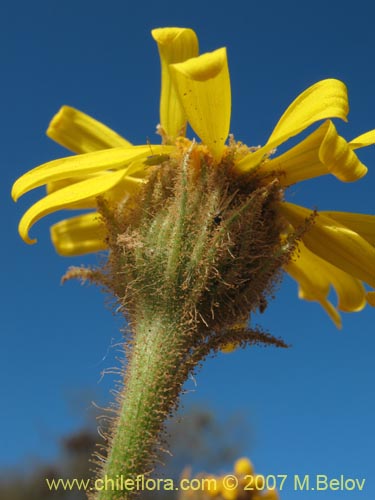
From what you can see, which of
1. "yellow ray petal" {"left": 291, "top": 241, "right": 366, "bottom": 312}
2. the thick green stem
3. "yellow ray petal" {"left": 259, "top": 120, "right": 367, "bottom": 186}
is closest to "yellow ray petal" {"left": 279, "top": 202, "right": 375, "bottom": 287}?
"yellow ray petal" {"left": 259, "top": 120, "right": 367, "bottom": 186}

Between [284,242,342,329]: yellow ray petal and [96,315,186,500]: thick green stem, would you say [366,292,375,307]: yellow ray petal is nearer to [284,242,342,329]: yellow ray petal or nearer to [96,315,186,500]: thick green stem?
[284,242,342,329]: yellow ray petal

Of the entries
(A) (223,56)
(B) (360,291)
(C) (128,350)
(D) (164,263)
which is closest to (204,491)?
(B) (360,291)

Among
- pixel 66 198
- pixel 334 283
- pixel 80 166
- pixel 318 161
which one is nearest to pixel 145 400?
pixel 66 198

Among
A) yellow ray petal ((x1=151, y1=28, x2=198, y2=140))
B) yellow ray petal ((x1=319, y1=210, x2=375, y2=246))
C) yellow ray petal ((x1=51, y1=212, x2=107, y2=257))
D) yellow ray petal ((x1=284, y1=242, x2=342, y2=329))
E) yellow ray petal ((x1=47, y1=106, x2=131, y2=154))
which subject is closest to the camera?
yellow ray petal ((x1=151, y1=28, x2=198, y2=140))

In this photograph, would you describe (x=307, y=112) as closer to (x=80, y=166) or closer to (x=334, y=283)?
(x=80, y=166)

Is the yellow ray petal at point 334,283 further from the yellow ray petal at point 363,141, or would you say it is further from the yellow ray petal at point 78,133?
the yellow ray petal at point 78,133

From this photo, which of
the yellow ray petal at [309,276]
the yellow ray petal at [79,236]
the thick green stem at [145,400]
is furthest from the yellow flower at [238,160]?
the thick green stem at [145,400]
